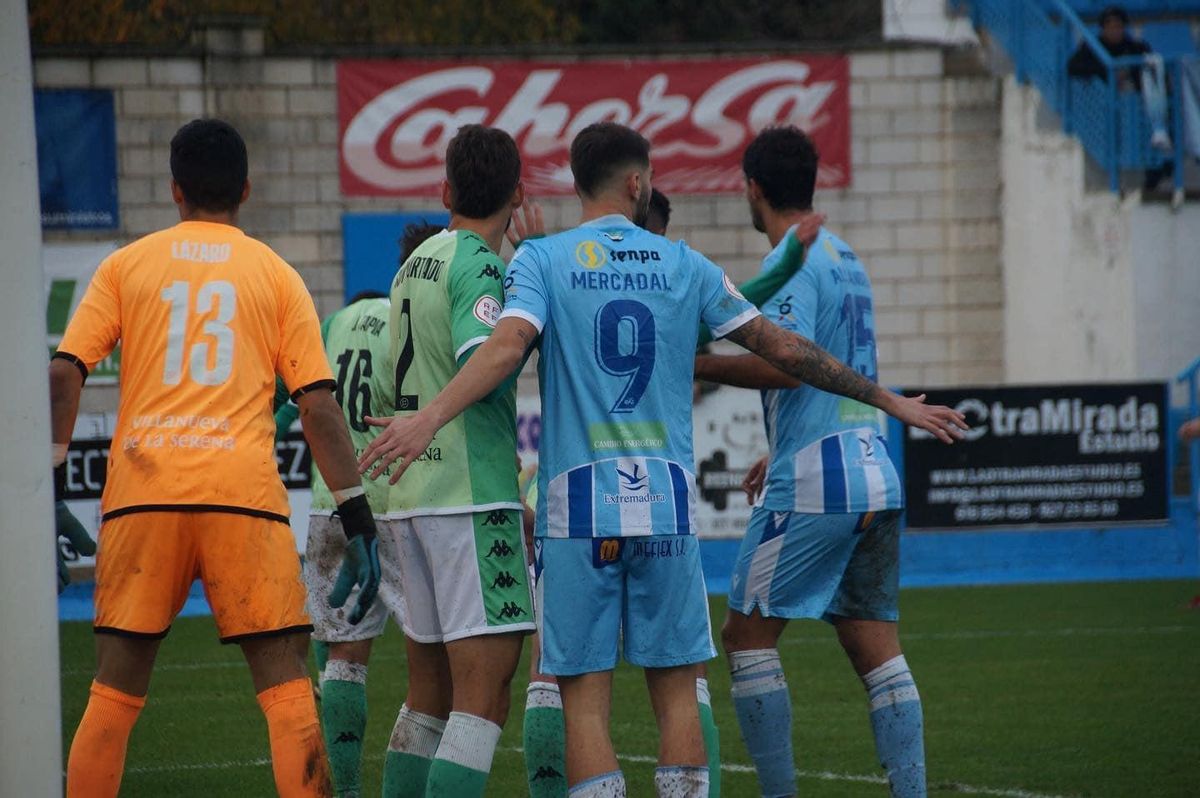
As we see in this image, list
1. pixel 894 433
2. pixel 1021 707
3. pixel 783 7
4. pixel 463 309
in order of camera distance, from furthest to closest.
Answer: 1. pixel 783 7
2. pixel 894 433
3. pixel 1021 707
4. pixel 463 309

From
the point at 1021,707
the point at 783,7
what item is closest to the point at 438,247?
the point at 1021,707

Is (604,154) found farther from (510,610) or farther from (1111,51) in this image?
(1111,51)

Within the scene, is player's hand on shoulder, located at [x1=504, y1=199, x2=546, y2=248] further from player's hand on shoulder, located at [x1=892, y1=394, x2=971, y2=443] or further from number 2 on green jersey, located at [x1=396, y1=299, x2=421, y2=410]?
player's hand on shoulder, located at [x1=892, y1=394, x2=971, y2=443]

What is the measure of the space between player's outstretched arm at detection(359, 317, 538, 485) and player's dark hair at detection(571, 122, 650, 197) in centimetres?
54

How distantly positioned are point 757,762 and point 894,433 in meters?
9.76

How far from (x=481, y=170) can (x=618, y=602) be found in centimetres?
141

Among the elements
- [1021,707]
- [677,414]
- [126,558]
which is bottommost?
[1021,707]

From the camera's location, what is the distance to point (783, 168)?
585cm

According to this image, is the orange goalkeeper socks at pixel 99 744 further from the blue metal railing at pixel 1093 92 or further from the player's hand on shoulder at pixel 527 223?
the blue metal railing at pixel 1093 92

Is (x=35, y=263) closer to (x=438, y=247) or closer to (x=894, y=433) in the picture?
(x=438, y=247)

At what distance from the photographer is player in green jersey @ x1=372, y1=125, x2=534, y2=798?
16.0ft

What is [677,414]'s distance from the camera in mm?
4809

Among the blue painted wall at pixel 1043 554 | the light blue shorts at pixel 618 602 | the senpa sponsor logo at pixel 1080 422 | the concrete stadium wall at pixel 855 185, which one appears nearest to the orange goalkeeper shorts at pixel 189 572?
the light blue shorts at pixel 618 602

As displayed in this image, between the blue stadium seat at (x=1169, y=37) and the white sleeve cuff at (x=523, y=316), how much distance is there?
19500 millimetres
